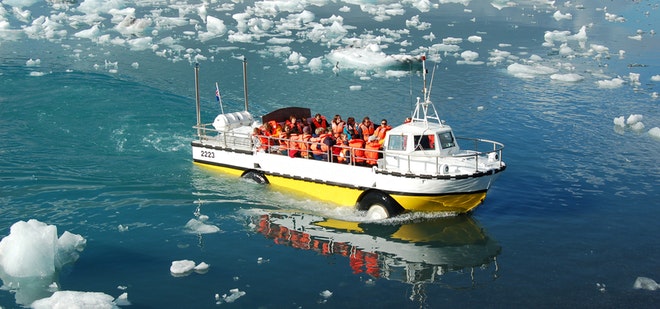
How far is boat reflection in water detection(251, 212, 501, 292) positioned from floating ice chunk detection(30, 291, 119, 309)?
15.3ft

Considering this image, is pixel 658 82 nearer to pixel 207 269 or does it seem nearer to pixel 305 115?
pixel 305 115

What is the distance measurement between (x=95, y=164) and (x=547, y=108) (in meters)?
17.6

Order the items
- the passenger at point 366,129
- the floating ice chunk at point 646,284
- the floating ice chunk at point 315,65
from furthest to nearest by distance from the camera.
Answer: the floating ice chunk at point 315,65
the passenger at point 366,129
the floating ice chunk at point 646,284

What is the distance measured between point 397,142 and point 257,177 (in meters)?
4.51

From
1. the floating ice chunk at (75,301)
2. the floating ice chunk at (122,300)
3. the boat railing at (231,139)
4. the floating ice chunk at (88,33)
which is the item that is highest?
the floating ice chunk at (88,33)

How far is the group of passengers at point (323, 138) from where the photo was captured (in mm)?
18438

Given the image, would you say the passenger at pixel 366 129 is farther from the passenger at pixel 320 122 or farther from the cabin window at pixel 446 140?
the cabin window at pixel 446 140

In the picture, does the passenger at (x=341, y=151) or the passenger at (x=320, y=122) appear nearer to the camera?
the passenger at (x=341, y=151)

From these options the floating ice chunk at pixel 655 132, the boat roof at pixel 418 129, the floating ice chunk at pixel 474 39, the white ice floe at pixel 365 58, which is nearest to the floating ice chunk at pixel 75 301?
the boat roof at pixel 418 129

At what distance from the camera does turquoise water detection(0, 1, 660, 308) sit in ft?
47.0

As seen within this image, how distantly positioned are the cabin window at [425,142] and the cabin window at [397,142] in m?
0.29

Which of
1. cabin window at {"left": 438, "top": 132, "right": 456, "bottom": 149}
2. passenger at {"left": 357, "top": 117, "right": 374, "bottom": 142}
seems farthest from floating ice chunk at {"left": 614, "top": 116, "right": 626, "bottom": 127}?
passenger at {"left": 357, "top": 117, "right": 374, "bottom": 142}

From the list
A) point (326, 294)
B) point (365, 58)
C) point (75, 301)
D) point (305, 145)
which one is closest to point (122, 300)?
point (75, 301)

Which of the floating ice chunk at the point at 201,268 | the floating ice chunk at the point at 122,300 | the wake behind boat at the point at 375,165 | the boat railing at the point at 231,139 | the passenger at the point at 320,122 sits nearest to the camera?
the floating ice chunk at the point at 122,300
